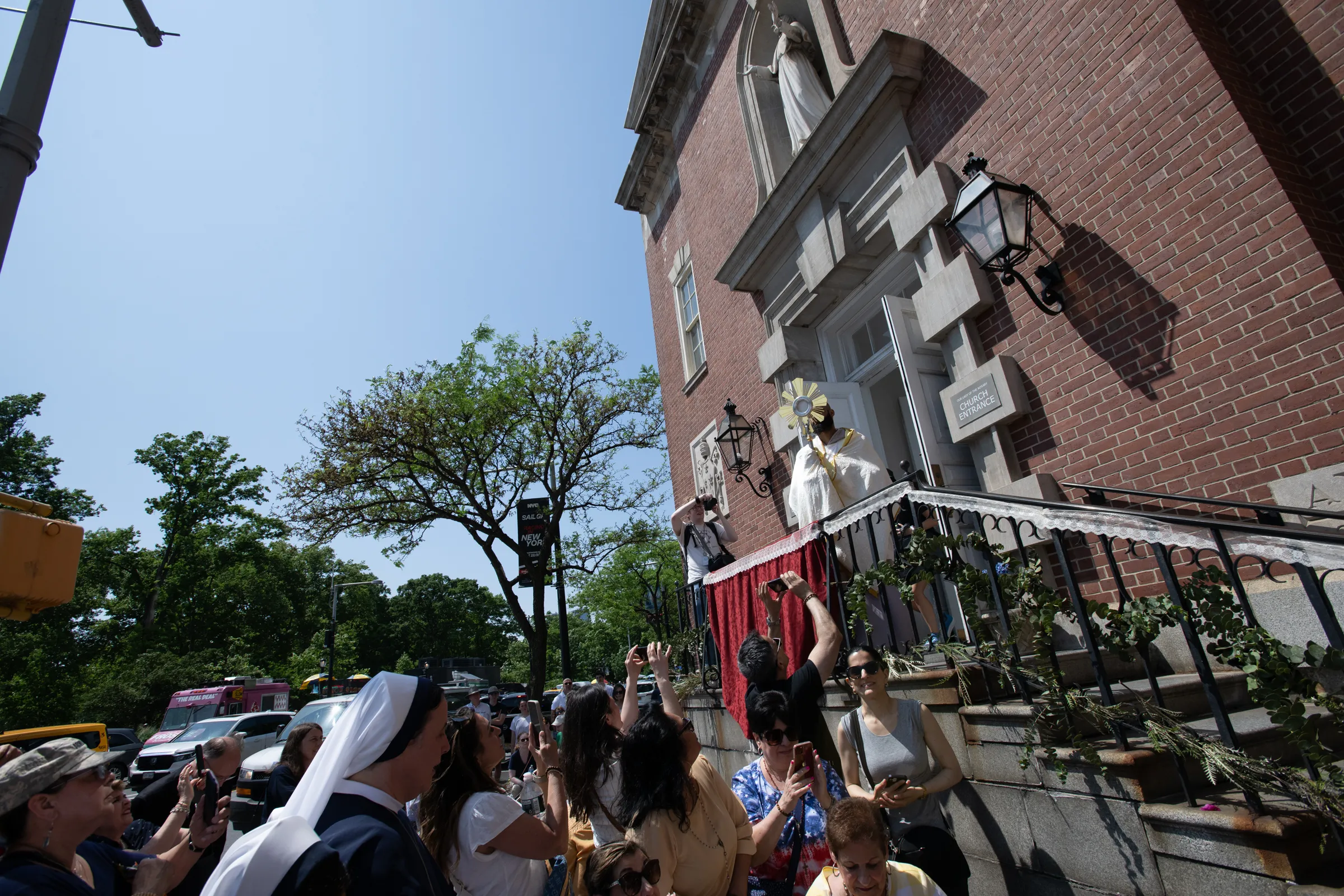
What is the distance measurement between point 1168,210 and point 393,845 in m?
5.76

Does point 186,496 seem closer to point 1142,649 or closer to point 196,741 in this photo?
point 196,741

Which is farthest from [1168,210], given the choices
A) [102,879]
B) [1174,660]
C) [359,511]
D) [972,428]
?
[359,511]

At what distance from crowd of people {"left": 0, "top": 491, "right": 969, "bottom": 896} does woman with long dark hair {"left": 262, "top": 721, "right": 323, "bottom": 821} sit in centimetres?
41

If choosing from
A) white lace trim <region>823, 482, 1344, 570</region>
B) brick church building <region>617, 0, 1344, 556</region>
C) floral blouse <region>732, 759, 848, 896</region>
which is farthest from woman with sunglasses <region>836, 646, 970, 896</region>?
brick church building <region>617, 0, 1344, 556</region>

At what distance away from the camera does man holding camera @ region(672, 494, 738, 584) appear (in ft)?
26.7

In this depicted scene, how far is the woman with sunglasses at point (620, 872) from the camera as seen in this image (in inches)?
94.9

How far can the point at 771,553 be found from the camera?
6273 millimetres

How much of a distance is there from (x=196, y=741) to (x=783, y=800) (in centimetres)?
1860

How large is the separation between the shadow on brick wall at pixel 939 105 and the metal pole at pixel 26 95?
683 cm

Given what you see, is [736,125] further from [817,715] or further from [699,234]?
[817,715]

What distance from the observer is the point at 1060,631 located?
5395mm

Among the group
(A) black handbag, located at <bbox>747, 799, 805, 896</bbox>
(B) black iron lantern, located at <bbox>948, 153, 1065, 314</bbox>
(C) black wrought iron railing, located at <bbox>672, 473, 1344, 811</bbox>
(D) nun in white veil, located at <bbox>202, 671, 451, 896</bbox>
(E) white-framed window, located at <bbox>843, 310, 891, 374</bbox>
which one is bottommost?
(A) black handbag, located at <bbox>747, 799, 805, 896</bbox>

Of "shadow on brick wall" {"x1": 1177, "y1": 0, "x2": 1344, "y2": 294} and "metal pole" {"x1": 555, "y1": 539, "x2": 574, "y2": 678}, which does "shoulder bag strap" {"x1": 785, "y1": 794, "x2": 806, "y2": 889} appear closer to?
"shadow on brick wall" {"x1": 1177, "y1": 0, "x2": 1344, "y2": 294}

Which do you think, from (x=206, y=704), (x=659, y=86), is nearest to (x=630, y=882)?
(x=659, y=86)
